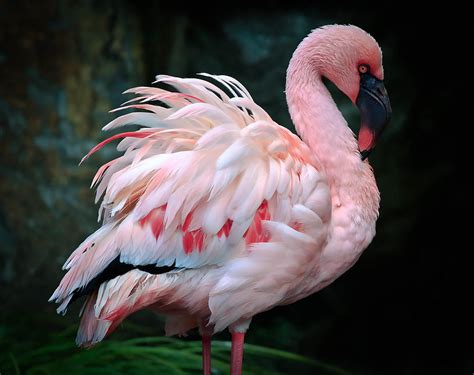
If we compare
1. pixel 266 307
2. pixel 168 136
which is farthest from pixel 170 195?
pixel 266 307

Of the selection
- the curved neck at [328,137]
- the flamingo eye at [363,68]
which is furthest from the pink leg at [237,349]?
the flamingo eye at [363,68]

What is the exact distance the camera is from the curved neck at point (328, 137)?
2.51 metres

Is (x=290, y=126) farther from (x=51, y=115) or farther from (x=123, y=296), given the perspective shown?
(x=123, y=296)

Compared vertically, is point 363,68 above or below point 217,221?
above

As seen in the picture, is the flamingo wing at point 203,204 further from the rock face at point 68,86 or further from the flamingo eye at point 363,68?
the rock face at point 68,86

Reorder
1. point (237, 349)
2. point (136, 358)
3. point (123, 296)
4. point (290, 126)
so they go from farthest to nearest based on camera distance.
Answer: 1. point (290, 126)
2. point (136, 358)
3. point (237, 349)
4. point (123, 296)

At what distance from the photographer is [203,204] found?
2.32 metres

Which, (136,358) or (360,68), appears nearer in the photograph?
(360,68)

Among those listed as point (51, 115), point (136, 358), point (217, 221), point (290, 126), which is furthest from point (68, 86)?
point (217, 221)

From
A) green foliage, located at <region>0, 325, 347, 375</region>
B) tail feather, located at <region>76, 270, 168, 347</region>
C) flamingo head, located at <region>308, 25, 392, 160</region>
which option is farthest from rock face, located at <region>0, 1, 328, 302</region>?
tail feather, located at <region>76, 270, 168, 347</region>

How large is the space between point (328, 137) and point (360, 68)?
0.91 ft

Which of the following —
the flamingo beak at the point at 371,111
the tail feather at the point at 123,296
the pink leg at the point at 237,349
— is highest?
the flamingo beak at the point at 371,111

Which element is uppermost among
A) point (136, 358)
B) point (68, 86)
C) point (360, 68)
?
point (360, 68)

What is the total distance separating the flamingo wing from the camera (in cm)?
229
